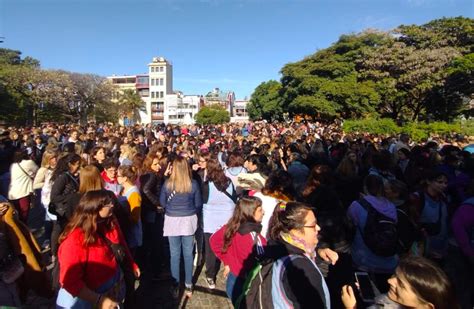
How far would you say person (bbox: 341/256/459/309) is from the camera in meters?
1.66

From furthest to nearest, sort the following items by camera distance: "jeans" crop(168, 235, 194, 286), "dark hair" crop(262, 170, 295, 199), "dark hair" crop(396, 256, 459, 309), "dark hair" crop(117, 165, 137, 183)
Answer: "jeans" crop(168, 235, 194, 286)
"dark hair" crop(117, 165, 137, 183)
"dark hair" crop(262, 170, 295, 199)
"dark hair" crop(396, 256, 459, 309)

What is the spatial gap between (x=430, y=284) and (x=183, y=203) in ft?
9.82

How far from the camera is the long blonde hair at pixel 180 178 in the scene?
4.09 m

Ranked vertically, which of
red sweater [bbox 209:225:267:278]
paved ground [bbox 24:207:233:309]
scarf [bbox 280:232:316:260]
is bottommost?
paved ground [bbox 24:207:233:309]

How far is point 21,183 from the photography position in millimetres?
5465

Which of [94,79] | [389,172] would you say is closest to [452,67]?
[389,172]

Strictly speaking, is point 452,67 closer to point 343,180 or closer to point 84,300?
point 343,180

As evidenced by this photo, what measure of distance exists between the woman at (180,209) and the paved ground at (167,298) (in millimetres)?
153

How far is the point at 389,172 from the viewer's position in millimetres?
4941

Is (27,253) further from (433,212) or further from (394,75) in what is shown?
(394,75)

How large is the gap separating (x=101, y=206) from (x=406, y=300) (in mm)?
2248

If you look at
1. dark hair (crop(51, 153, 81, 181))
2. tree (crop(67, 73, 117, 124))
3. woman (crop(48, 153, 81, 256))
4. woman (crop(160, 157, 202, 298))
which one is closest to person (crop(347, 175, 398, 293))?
woman (crop(160, 157, 202, 298))

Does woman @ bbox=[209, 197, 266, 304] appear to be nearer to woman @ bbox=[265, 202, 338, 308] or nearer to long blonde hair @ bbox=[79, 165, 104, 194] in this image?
woman @ bbox=[265, 202, 338, 308]

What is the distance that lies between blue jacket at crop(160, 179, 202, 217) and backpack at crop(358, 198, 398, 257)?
2159mm
